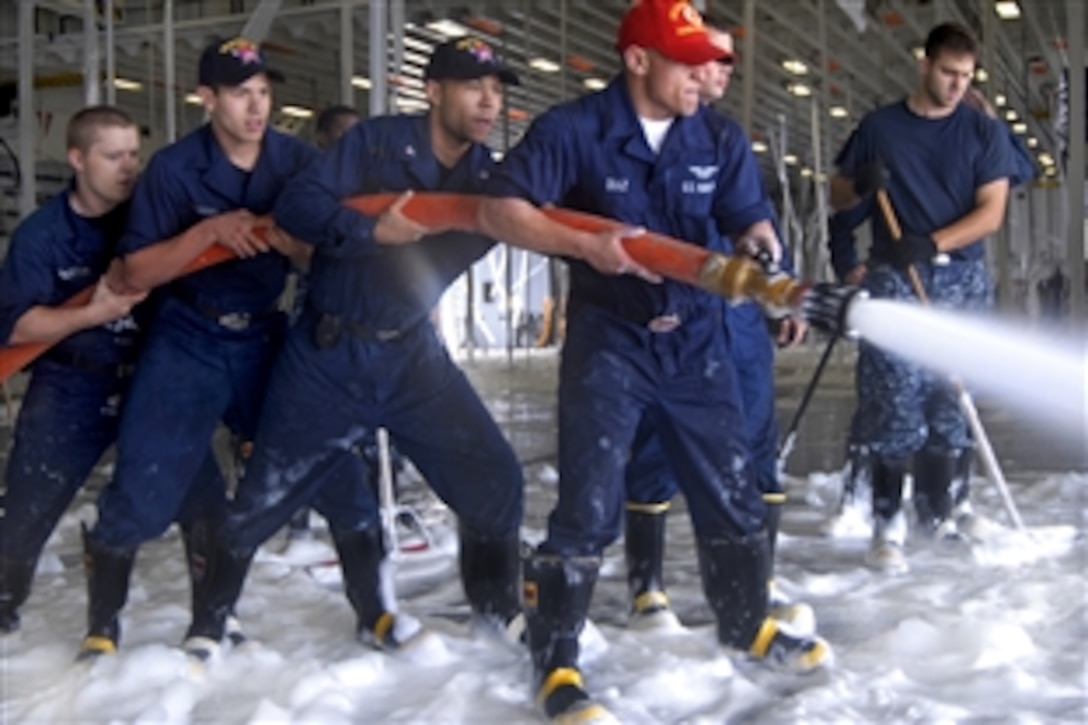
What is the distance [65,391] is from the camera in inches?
149

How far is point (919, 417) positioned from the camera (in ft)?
16.0

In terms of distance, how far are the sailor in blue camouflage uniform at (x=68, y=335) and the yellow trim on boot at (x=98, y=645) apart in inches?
18.2

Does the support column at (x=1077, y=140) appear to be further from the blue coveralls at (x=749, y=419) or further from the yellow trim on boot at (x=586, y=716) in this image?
the yellow trim on boot at (x=586, y=716)

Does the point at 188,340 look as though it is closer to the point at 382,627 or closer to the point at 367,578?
the point at 367,578

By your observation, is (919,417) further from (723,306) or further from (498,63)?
(498,63)

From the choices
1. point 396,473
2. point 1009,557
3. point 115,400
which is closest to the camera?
point 115,400

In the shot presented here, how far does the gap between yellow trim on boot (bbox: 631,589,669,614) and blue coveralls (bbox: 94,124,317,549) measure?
1380 mm

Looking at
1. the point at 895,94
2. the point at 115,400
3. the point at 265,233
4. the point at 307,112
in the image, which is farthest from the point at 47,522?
the point at 895,94

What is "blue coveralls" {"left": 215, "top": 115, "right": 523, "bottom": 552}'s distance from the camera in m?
3.44

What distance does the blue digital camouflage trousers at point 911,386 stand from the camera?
15.9ft

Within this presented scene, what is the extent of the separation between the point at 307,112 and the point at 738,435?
1779 centimetres

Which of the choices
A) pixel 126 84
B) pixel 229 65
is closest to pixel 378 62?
pixel 229 65

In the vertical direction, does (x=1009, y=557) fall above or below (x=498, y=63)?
below

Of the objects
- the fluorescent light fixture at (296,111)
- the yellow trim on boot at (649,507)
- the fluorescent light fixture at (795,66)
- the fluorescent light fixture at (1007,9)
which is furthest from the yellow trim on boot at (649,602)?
the fluorescent light fixture at (296,111)
